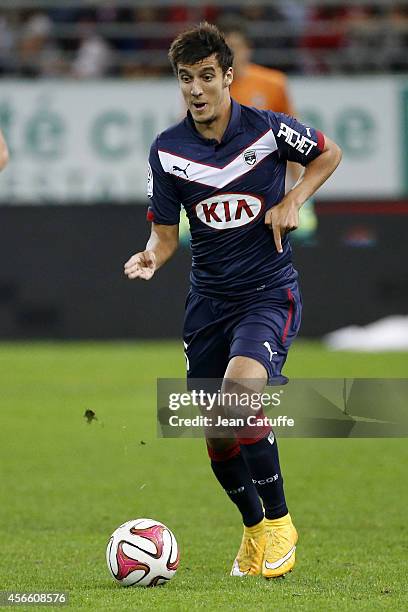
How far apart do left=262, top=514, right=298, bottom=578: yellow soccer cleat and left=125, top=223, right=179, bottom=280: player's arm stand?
1.21 m

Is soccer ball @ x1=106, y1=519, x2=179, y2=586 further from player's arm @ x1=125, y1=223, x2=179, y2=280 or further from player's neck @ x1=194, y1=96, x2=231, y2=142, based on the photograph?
player's neck @ x1=194, y1=96, x2=231, y2=142

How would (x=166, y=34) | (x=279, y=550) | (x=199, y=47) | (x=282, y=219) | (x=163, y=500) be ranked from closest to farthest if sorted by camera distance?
(x=279, y=550) → (x=199, y=47) → (x=282, y=219) → (x=163, y=500) → (x=166, y=34)

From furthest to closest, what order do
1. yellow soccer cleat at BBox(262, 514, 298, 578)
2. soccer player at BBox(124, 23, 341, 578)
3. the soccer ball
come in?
soccer player at BBox(124, 23, 341, 578) → yellow soccer cleat at BBox(262, 514, 298, 578) → the soccer ball

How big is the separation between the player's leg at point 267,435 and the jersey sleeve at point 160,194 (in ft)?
1.88

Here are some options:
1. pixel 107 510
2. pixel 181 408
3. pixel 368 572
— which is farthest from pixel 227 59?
pixel 107 510

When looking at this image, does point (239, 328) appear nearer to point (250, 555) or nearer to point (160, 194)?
point (160, 194)

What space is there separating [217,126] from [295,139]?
35 cm

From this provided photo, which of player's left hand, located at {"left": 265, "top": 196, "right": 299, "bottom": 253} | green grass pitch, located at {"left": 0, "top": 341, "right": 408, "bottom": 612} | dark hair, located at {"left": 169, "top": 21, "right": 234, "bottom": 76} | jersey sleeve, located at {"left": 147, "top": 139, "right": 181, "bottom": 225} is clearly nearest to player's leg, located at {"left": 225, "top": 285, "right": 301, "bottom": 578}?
green grass pitch, located at {"left": 0, "top": 341, "right": 408, "bottom": 612}

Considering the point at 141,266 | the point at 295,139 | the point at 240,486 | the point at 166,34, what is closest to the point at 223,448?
the point at 240,486

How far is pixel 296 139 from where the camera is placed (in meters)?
5.58

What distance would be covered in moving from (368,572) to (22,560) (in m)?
1.55

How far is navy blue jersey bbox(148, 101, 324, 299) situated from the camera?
5.57 metres

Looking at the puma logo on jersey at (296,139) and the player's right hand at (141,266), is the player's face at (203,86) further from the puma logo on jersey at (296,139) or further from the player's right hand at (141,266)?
the player's right hand at (141,266)

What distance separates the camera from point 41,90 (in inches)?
579
